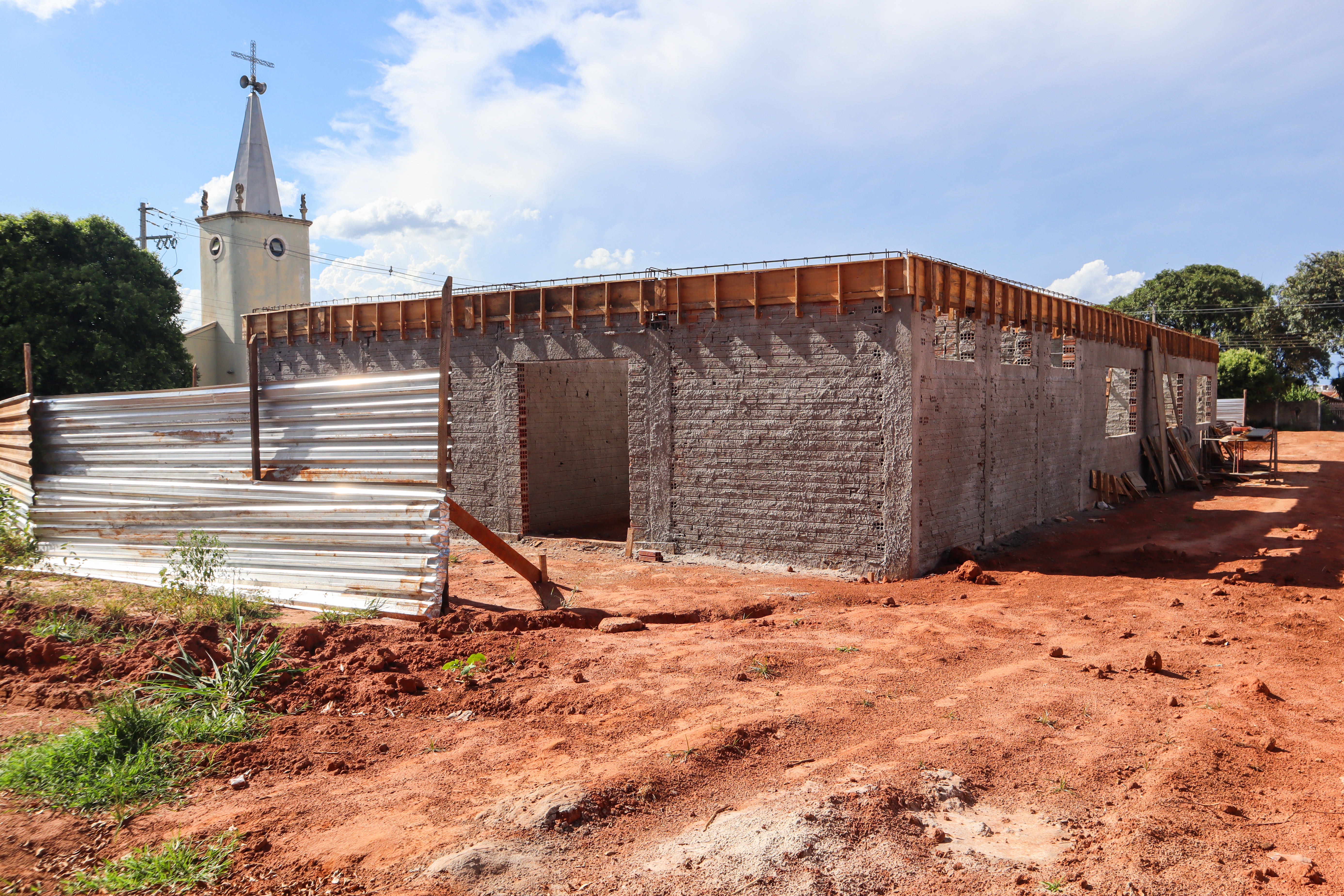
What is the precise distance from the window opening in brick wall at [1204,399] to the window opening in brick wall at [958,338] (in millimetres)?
18559

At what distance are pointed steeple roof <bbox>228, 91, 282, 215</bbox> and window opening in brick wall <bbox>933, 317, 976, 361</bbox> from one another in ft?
110

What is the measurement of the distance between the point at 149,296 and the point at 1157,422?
3086cm

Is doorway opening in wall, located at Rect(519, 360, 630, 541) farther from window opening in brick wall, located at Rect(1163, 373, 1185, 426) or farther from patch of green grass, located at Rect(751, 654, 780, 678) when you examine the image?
window opening in brick wall, located at Rect(1163, 373, 1185, 426)

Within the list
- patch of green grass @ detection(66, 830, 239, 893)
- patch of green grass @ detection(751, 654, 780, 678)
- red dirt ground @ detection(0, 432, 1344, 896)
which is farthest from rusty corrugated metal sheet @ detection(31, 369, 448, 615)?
patch of green grass @ detection(66, 830, 239, 893)

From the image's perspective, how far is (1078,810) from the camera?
15.1ft

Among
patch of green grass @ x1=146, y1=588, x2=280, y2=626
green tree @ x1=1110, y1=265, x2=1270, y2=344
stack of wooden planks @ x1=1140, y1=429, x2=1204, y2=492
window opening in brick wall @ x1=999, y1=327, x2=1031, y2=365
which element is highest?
green tree @ x1=1110, y1=265, x2=1270, y2=344

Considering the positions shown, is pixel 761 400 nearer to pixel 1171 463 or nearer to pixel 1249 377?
pixel 1171 463

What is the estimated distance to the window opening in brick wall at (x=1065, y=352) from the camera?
1653 cm

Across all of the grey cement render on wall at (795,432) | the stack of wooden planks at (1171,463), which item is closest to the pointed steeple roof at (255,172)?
the grey cement render on wall at (795,432)

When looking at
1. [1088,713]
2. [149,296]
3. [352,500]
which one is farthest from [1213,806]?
[149,296]

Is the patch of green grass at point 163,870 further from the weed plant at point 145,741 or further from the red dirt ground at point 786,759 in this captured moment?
the weed plant at point 145,741

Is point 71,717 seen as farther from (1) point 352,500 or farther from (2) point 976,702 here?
(2) point 976,702

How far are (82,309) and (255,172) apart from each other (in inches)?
608

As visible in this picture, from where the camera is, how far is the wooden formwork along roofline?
11.1 meters
